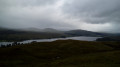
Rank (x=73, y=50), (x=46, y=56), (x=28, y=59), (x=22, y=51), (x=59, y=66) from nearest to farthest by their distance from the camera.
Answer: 1. (x=59, y=66)
2. (x=28, y=59)
3. (x=46, y=56)
4. (x=22, y=51)
5. (x=73, y=50)

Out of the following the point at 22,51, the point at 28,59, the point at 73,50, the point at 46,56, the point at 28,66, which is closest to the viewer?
the point at 28,66

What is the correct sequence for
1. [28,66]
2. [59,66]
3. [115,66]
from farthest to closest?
[28,66], [59,66], [115,66]

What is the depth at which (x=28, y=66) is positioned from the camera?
129ft

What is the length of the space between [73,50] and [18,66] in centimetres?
3611

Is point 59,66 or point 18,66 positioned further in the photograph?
point 18,66

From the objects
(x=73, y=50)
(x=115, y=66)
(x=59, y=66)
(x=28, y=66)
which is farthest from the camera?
(x=73, y=50)

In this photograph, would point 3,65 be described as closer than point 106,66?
No

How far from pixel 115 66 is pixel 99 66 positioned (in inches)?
159

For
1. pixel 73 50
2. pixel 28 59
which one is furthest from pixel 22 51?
pixel 73 50

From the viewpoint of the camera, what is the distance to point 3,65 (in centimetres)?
4056

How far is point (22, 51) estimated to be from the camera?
210ft

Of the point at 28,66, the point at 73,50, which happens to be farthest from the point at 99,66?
the point at 73,50

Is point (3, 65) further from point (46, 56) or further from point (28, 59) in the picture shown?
point (46, 56)

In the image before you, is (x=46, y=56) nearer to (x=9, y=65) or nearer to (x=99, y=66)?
(x=9, y=65)
